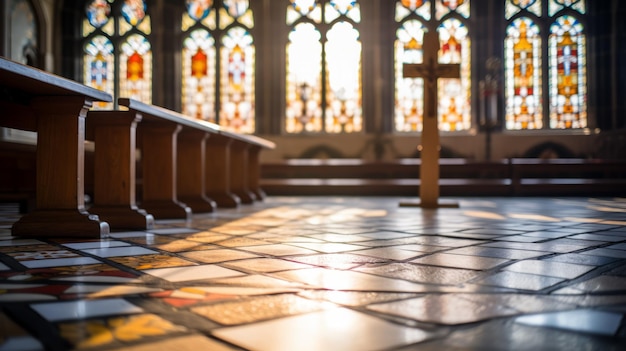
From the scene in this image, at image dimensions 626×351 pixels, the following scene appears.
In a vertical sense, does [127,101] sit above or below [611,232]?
above

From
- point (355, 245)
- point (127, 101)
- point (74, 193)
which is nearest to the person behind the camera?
point (355, 245)

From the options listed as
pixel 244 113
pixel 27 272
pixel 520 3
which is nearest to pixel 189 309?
pixel 27 272

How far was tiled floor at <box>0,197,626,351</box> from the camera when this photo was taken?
3.64ft

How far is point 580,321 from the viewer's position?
4.03ft

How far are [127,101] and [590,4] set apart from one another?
429 inches

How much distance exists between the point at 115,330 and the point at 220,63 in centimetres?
1164

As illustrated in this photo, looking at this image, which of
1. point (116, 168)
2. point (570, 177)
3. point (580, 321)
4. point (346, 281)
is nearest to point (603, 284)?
point (580, 321)

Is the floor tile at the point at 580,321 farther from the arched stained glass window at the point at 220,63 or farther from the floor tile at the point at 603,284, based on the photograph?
the arched stained glass window at the point at 220,63

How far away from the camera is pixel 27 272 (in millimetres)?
1820

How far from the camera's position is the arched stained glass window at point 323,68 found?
12031mm

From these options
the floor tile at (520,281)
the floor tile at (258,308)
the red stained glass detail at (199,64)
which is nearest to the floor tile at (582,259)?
the floor tile at (520,281)

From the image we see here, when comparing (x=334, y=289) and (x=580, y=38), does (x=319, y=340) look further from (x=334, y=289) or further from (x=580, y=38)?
(x=580, y=38)

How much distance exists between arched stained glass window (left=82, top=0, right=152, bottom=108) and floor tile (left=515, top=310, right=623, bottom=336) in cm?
1199

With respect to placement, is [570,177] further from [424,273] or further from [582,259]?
[424,273]
